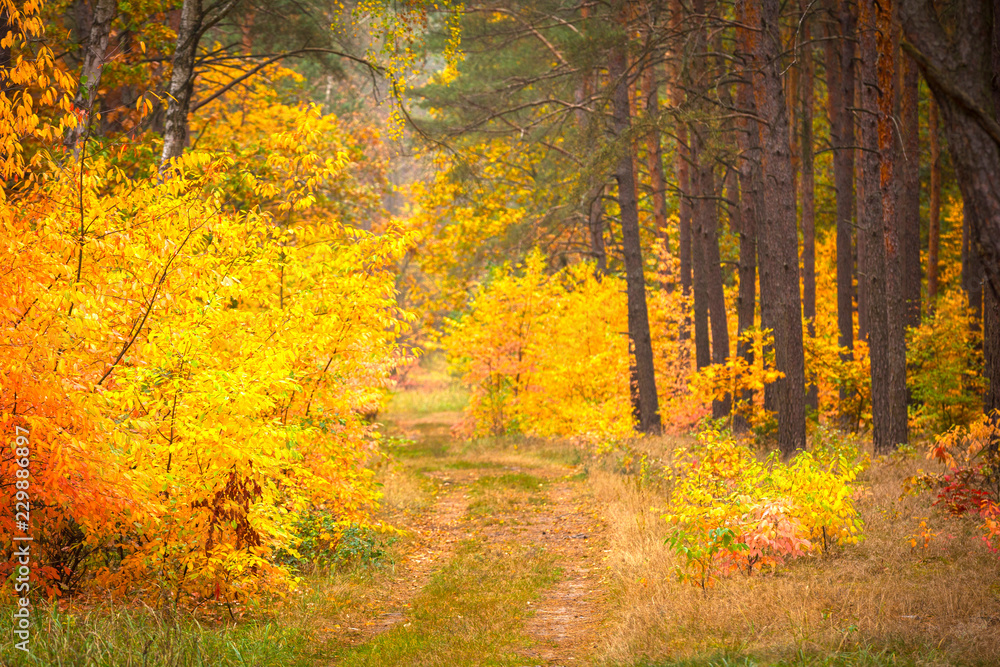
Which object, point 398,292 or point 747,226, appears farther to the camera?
point 747,226

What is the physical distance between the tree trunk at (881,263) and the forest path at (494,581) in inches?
197

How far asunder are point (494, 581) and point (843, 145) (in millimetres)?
12559

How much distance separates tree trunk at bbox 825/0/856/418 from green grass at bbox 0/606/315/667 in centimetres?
1285

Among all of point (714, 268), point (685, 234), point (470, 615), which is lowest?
point (470, 615)

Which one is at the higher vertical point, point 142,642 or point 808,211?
point 808,211

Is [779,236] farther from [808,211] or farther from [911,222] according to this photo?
[808,211]

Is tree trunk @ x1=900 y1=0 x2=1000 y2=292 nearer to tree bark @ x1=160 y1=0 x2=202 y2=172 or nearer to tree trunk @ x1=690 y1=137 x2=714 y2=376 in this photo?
tree bark @ x1=160 y1=0 x2=202 y2=172

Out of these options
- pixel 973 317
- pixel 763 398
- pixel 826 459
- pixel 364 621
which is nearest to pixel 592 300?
pixel 763 398

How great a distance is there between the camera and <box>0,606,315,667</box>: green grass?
4.73 m

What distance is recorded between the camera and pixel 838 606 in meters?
5.70

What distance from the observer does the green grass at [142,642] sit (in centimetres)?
473

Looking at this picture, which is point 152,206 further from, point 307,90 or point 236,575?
point 307,90

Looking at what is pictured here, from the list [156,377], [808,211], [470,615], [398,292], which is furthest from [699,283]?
[156,377]

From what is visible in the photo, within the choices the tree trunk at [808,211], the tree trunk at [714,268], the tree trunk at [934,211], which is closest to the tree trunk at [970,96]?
the tree trunk at [714,268]
